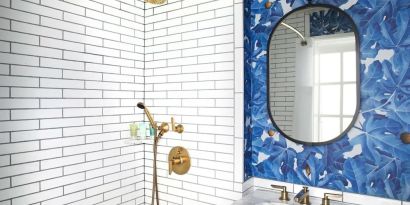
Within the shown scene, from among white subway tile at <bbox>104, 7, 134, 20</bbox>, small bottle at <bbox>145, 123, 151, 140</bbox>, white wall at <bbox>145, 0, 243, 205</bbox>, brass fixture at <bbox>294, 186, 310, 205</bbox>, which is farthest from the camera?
small bottle at <bbox>145, 123, 151, 140</bbox>

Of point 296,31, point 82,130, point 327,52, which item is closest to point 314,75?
point 327,52

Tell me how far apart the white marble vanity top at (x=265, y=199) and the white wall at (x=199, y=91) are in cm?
10

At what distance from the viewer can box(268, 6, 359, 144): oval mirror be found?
5.25 ft

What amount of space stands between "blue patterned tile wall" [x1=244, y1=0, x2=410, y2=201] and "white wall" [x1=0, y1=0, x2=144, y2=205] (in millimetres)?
1118

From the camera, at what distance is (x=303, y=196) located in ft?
5.16

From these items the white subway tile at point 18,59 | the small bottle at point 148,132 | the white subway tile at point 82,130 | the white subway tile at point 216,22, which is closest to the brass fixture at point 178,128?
the small bottle at point 148,132

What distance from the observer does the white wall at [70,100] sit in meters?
1.46

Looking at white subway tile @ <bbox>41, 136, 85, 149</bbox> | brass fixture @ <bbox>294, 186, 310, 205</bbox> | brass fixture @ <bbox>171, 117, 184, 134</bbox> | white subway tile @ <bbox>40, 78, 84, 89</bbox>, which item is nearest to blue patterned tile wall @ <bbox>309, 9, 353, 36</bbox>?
brass fixture @ <bbox>294, 186, 310, 205</bbox>

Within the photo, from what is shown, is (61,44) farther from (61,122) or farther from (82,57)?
(61,122)

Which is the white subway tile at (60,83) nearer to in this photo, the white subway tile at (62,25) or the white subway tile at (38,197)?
the white subway tile at (62,25)

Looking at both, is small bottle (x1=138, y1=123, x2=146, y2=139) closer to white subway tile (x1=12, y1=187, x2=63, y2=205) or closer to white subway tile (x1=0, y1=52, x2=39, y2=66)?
white subway tile (x1=12, y1=187, x2=63, y2=205)

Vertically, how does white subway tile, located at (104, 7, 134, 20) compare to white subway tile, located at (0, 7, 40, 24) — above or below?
above

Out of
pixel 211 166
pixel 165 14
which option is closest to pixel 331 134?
pixel 211 166

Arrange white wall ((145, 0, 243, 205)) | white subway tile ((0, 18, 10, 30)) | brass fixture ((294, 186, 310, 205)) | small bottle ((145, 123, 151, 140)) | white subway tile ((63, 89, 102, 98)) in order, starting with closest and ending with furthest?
1. white subway tile ((0, 18, 10, 30))
2. brass fixture ((294, 186, 310, 205))
3. white subway tile ((63, 89, 102, 98))
4. white wall ((145, 0, 243, 205))
5. small bottle ((145, 123, 151, 140))
